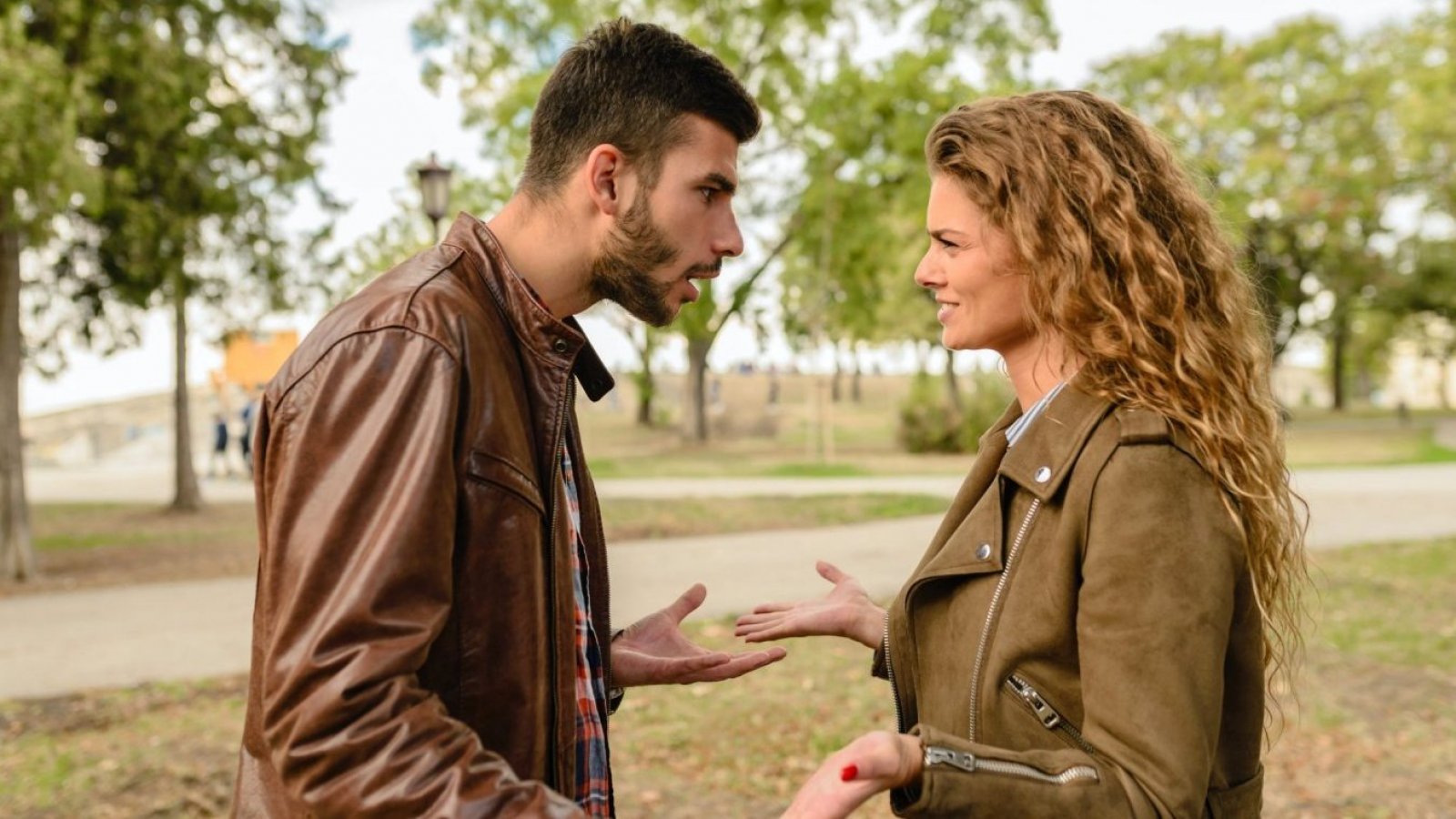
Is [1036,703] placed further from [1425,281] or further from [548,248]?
[1425,281]

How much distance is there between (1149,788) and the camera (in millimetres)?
1695

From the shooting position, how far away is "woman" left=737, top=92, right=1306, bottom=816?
67.2 inches

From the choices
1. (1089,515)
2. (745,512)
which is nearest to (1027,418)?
(1089,515)

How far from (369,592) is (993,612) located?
0.99m

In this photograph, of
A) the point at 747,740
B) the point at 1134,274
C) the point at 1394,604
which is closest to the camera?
the point at 1134,274

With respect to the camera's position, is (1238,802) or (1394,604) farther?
(1394,604)

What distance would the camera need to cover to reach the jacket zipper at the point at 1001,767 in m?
1.71

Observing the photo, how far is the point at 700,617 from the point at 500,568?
7.11 metres

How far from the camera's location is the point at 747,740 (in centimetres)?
599

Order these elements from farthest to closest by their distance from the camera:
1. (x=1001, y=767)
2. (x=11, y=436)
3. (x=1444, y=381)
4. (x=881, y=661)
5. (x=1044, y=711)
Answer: (x=1444, y=381) → (x=11, y=436) → (x=881, y=661) → (x=1044, y=711) → (x=1001, y=767)

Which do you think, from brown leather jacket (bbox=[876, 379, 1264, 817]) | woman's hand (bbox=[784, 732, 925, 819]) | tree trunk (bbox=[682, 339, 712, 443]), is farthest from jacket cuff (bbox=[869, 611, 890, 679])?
tree trunk (bbox=[682, 339, 712, 443])

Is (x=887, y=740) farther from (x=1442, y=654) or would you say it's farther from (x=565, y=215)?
(x=1442, y=654)

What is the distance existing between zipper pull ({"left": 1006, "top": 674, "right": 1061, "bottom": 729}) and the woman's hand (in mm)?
246

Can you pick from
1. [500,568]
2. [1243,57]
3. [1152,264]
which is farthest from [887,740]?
[1243,57]
